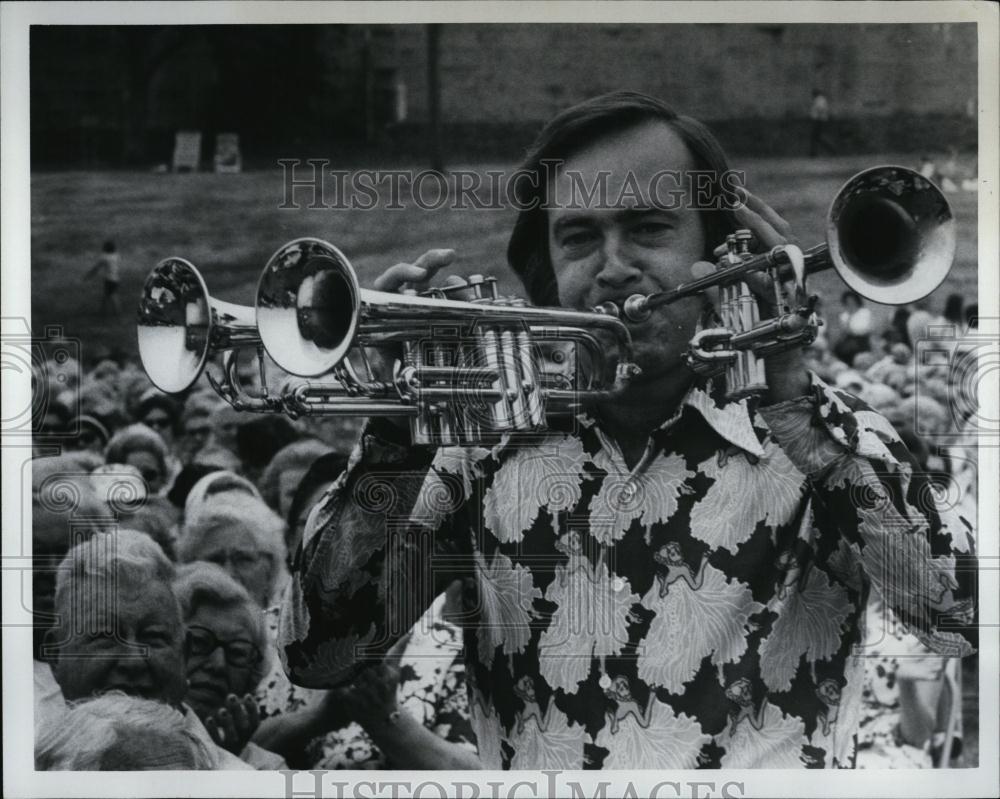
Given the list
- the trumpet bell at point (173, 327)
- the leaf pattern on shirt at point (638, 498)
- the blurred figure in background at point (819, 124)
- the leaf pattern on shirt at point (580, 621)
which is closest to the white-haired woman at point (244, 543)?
the trumpet bell at point (173, 327)

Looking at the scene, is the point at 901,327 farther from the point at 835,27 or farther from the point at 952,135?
the point at 835,27

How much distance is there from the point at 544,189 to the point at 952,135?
1.62 metres

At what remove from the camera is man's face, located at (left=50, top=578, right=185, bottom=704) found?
5.38 metres

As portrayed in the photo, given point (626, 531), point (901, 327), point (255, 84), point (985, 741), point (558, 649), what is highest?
point (255, 84)

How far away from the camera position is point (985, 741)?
5.42 meters

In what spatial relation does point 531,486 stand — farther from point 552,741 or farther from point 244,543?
point 244,543

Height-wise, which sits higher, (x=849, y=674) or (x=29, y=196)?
(x=29, y=196)

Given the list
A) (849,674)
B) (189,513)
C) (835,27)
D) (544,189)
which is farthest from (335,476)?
(835,27)

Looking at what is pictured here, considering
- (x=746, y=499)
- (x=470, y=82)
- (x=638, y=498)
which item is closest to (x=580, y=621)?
(x=638, y=498)

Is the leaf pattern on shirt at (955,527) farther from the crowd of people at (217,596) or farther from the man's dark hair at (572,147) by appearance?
the man's dark hair at (572,147)

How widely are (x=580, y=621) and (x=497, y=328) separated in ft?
3.80

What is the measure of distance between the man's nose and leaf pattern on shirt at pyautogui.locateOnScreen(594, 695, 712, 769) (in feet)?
5.17

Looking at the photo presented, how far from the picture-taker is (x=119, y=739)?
17.7 feet

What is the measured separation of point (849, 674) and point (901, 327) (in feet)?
4.44
